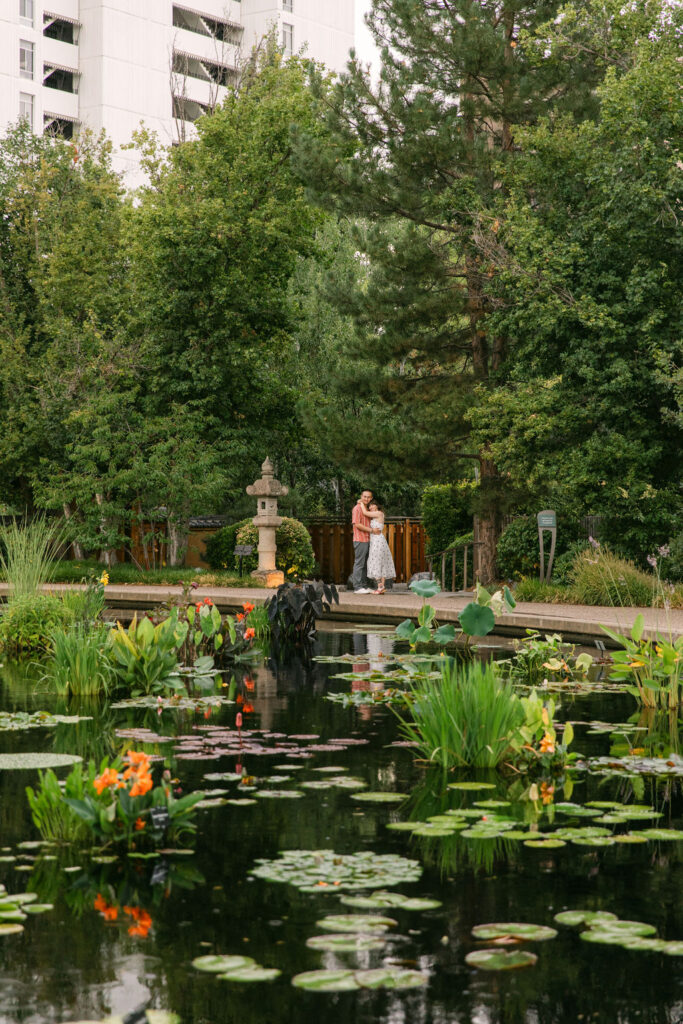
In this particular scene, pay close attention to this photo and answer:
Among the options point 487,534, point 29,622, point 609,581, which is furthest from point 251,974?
point 487,534

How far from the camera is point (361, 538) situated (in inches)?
930

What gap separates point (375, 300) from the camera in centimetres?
2234

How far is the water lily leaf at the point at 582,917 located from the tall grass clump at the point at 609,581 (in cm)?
1348

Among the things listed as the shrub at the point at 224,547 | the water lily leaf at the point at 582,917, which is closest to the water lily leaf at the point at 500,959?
the water lily leaf at the point at 582,917

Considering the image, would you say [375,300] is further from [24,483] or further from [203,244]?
[24,483]

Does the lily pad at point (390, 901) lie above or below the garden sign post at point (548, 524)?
below

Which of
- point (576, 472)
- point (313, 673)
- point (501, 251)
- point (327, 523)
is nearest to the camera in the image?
point (313, 673)

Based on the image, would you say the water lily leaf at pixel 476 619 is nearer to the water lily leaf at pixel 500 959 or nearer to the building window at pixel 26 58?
the water lily leaf at pixel 500 959

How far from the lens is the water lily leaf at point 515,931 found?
440cm

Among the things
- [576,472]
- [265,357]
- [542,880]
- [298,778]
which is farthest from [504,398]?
[542,880]

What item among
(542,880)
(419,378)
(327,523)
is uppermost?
(419,378)

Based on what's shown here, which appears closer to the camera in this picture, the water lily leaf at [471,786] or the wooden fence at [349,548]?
the water lily leaf at [471,786]

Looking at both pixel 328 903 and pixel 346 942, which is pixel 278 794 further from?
pixel 346 942

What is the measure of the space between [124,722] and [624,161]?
45.0 ft
